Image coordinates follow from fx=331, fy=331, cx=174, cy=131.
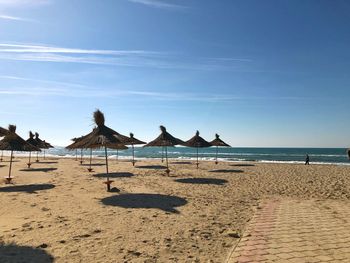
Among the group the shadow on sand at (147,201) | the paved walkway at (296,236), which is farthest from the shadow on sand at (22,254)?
the shadow on sand at (147,201)

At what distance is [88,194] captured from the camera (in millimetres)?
10805

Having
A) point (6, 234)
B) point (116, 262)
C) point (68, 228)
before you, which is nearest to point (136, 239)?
point (116, 262)

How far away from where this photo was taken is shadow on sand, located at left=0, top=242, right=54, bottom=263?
489cm

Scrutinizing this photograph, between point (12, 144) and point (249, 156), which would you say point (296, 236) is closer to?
point (12, 144)

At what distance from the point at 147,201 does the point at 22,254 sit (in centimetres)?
474

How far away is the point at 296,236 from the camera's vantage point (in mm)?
6051

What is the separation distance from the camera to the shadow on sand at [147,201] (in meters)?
8.91

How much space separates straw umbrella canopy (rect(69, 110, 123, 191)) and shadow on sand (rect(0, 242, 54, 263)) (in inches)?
237

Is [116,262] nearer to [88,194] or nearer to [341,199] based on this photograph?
[88,194]

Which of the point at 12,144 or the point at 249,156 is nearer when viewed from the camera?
the point at 12,144

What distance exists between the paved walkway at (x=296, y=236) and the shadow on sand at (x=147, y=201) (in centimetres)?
232

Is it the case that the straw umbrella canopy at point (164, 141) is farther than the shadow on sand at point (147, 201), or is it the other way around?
the straw umbrella canopy at point (164, 141)

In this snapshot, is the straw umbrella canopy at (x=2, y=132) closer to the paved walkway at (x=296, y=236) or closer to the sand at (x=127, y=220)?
the sand at (x=127, y=220)

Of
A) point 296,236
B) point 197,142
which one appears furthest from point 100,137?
point 197,142
